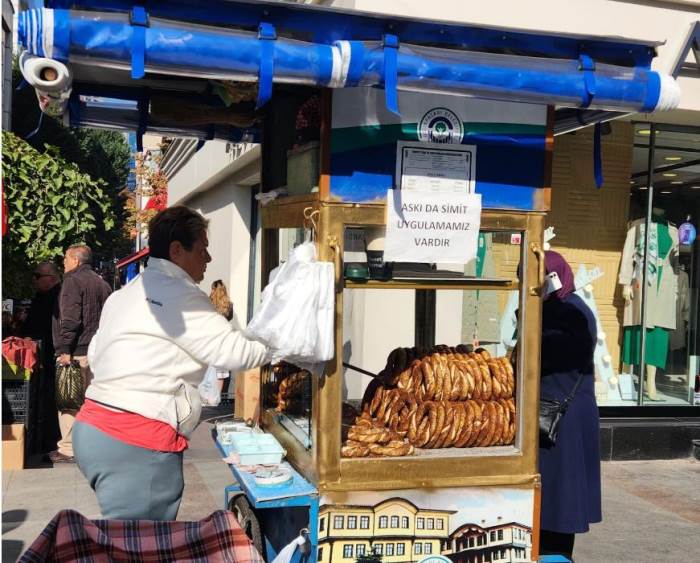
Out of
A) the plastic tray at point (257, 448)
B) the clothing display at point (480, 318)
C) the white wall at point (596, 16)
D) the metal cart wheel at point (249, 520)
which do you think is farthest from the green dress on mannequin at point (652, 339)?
the plastic tray at point (257, 448)

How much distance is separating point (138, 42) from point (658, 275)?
23.0 ft

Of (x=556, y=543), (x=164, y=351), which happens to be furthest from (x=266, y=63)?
(x=556, y=543)

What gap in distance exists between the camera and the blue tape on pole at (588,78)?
281 cm

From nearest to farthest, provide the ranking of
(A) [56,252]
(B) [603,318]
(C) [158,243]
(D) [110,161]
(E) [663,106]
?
(E) [663,106] < (C) [158,243] < (A) [56,252] < (B) [603,318] < (D) [110,161]

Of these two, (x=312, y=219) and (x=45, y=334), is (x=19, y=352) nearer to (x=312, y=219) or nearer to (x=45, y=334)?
(x=45, y=334)

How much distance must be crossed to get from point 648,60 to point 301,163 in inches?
53.3

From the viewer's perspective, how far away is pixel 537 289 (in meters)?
3.21

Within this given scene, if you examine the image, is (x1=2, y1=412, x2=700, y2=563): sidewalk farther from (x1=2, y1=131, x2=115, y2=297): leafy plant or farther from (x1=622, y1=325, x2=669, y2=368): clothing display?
(x1=2, y1=131, x2=115, y2=297): leafy plant

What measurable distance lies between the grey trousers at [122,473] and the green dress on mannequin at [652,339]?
6.33 meters

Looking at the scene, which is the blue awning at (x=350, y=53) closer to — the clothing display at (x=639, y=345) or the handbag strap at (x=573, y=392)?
the handbag strap at (x=573, y=392)

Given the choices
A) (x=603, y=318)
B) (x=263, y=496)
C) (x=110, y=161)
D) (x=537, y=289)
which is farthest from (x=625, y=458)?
(x=110, y=161)

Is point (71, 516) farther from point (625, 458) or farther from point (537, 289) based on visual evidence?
point (625, 458)

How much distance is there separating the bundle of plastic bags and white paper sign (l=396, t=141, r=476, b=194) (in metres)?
0.46

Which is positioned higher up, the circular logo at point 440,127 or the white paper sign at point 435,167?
the circular logo at point 440,127
